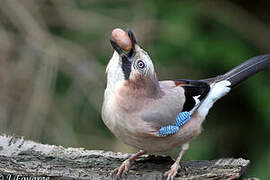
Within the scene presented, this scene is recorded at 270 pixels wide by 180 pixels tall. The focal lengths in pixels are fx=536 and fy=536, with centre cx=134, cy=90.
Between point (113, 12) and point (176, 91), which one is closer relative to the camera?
point (176, 91)

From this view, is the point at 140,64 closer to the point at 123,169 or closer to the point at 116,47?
the point at 116,47

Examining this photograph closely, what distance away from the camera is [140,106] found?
4.35 metres

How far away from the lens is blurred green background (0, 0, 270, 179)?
675cm

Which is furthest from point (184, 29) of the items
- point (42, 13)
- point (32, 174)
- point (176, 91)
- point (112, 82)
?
point (32, 174)

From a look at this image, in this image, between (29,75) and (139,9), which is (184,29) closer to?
(139,9)

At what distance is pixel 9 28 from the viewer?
692 cm

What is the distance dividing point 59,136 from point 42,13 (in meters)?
Result: 1.67

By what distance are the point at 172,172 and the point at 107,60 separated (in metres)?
3.06

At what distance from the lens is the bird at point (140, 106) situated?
4219mm

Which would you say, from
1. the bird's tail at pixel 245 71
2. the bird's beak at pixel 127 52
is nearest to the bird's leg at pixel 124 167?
the bird's beak at pixel 127 52

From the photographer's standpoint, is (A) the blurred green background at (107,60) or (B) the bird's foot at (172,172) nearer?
(B) the bird's foot at (172,172)

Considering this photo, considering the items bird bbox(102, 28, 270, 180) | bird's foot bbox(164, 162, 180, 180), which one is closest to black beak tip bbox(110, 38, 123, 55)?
bird bbox(102, 28, 270, 180)

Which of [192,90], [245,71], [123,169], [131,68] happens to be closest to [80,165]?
[123,169]

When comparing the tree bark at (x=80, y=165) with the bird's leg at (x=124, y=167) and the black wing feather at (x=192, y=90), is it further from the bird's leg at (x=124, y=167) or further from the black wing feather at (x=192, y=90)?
A: the black wing feather at (x=192, y=90)
